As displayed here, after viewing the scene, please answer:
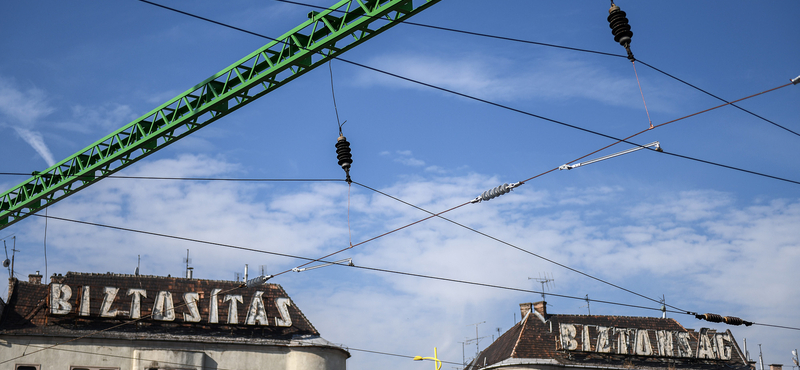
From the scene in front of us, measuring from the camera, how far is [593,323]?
198 feet

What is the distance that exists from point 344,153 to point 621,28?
1088 cm

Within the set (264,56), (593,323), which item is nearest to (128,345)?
(264,56)

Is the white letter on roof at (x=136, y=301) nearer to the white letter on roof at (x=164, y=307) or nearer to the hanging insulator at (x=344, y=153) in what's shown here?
the white letter on roof at (x=164, y=307)

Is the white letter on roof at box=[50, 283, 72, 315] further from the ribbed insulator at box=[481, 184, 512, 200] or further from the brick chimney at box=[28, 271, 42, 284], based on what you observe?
the ribbed insulator at box=[481, 184, 512, 200]

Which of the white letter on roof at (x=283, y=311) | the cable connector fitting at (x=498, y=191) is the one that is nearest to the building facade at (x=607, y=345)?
the white letter on roof at (x=283, y=311)

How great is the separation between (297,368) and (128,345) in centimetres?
1022

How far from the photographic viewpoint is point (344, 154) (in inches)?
1082

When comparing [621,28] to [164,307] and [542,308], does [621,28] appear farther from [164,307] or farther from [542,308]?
Answer: [542,308]

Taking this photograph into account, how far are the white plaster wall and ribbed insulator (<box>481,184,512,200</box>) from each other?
26415mm

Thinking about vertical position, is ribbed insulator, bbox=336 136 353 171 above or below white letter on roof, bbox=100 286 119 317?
above

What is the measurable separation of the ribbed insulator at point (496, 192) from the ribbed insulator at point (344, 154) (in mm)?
5637

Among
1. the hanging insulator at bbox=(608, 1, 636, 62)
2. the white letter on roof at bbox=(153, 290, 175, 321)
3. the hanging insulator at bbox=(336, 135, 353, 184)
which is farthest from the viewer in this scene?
the white letter on roof at bbox=(153, 290, 175, 321)

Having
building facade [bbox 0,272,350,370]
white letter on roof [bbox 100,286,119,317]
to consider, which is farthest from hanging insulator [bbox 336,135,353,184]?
white letter on roof [bbox 100,286,119,317]

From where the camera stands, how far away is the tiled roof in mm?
44500
